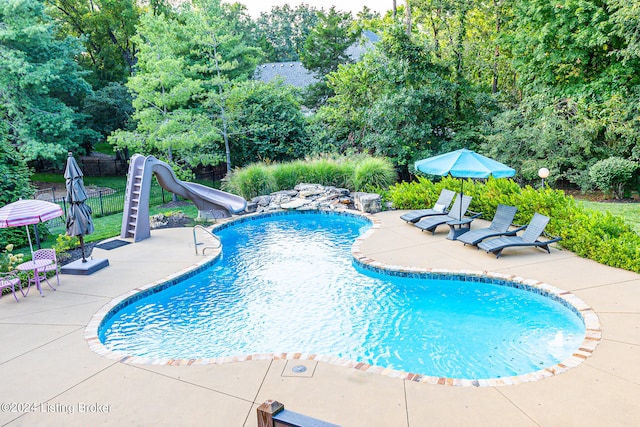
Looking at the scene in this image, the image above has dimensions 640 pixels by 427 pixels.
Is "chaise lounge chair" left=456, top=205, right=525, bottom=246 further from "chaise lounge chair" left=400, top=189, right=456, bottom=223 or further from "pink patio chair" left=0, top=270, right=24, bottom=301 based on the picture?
"pink patio chair" left=0, top=270, right=24, bottom=301

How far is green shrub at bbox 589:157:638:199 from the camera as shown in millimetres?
13727

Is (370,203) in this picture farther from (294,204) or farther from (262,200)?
(262,200)

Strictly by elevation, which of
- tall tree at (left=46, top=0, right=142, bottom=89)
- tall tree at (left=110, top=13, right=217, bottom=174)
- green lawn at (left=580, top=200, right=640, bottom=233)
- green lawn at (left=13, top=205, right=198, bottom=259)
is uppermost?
tall tree at (left=46, top=0, right=142, bottom=89)

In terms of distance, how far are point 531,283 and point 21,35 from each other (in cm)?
2167

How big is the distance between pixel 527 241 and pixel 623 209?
19.5ft

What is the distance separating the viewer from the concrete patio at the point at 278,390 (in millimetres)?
4301

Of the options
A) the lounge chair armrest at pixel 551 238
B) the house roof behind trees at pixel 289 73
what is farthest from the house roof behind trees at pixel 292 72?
the lounge chair armrest at pixel 551 238

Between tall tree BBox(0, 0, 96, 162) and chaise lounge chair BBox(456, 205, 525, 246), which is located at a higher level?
tall tree BBox(0, 0, 96, 162)

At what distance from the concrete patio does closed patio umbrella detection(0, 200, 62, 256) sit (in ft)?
5.53

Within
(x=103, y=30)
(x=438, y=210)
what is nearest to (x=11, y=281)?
(x=438, y=210)

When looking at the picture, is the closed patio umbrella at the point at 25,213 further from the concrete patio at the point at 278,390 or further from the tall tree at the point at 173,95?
the tall tree at the point at 173,95

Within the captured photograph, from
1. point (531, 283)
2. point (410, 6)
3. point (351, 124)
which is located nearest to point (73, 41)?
point (351, 124)

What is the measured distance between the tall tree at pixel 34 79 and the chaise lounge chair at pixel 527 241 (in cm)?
1778

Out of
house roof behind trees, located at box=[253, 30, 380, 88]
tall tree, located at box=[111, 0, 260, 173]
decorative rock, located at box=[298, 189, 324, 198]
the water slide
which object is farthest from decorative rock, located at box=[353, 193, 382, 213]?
house roof behind trees, located at box=[253, 30, 380, 88]
